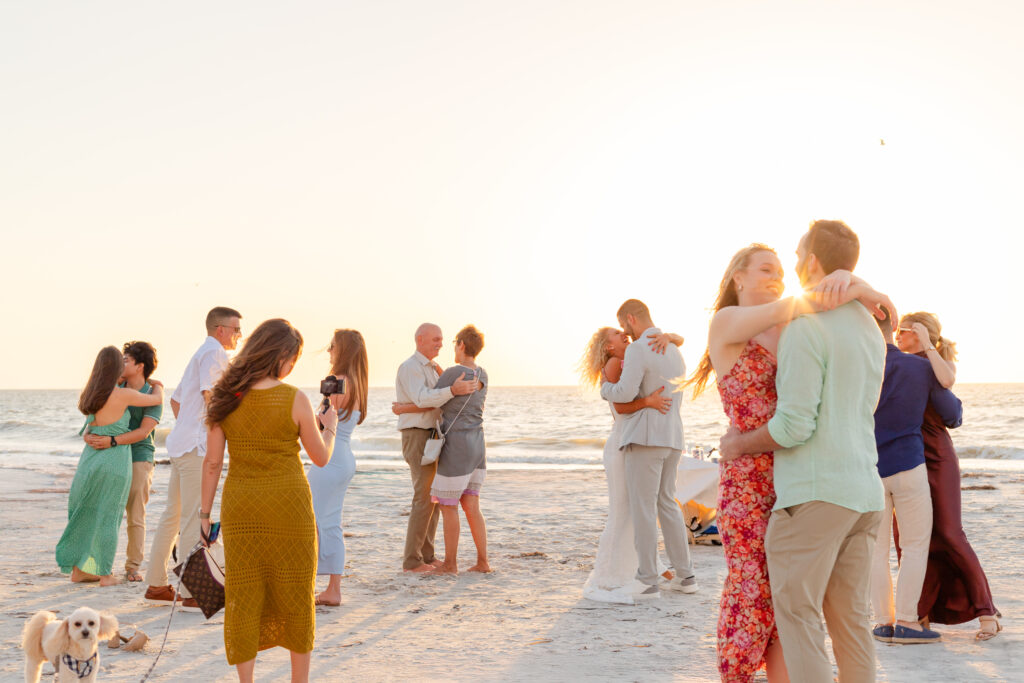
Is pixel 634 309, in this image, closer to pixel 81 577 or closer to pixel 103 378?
pixel 103 378

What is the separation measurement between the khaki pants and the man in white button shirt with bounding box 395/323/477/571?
185cm

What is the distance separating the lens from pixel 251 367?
12.6 feet

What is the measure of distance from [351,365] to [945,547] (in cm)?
393

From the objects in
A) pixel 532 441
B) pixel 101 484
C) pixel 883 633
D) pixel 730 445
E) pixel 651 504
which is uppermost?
pixel 730 445

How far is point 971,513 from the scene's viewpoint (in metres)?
11.0

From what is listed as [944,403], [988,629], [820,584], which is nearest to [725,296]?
[820,584]

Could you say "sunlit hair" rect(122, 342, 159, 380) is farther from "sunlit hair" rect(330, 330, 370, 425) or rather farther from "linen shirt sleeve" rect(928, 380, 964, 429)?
"linen shirt sleeve" rect(928, 380, 964, 429)

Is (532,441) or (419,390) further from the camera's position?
(532,441)

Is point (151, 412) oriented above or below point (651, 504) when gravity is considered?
above

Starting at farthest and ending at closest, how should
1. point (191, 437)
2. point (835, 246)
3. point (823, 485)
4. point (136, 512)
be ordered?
1. point (136, 512)
2. point (191, 437)
3. point (835, 246)
4. point (823, 485)

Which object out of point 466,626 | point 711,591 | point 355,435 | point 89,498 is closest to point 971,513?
point 711,591

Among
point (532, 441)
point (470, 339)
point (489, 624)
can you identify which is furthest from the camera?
point (532, 441)

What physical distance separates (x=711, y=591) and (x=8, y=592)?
16.8 ft

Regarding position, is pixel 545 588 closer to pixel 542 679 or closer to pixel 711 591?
pixel 711 591
